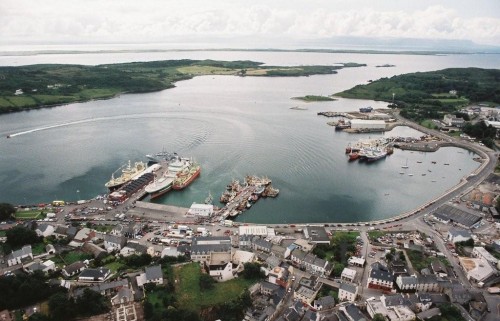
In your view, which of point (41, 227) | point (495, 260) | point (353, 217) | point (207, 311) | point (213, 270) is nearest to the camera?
point (207, 311)

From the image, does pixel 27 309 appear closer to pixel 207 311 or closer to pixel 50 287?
pixel 50 287

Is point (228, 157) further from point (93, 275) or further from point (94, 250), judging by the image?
point (93, 275)

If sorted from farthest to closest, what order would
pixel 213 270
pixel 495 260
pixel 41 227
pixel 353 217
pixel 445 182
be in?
1. pixel 445 182
2. pixel 353 217
3. pixel 41 227
4. pixel 495 260
5. pixel 213 270

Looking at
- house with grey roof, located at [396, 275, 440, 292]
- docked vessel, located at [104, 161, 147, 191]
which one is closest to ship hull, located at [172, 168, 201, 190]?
docked vessel, located at [104, 161, 147, 191]

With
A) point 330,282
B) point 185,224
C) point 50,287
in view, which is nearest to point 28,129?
point 185,224

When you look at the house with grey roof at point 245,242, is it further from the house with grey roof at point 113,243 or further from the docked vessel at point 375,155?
the docked vessel at point 375,155

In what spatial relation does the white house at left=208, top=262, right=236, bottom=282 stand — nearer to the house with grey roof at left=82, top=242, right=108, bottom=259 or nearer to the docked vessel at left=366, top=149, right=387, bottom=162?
the house with grey roof at left=82, top=242, right=108, bottom=259

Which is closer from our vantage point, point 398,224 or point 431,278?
point 431,278
